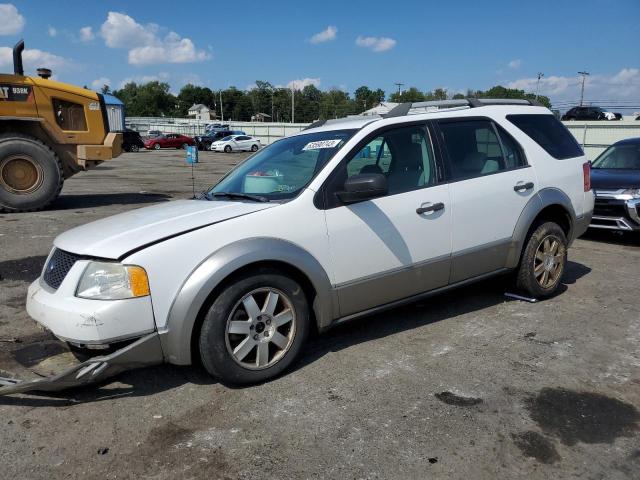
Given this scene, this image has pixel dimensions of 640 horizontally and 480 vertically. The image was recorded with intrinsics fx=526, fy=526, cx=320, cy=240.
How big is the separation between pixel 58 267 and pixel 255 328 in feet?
4.28

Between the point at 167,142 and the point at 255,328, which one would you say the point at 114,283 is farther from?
the point at 167,142

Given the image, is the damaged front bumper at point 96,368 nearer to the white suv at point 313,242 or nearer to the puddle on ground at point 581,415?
the white suv at point 313,242

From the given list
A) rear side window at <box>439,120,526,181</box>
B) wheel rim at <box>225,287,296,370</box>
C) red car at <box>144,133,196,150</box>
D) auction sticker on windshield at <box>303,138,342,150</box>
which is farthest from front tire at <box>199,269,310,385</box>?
red car at <box>144,133,196,150</box>

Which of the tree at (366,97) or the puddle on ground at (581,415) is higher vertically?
the tree at (366,97)

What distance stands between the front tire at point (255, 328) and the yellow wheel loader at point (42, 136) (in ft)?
29.4

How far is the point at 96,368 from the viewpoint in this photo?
2998 millimetres

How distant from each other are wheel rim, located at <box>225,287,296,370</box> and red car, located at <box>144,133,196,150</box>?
141 ft

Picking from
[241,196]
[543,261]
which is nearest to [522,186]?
[543,261]

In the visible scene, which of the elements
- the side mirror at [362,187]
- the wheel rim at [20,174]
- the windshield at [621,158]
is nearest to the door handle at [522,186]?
→ the side mirror at [362,187]

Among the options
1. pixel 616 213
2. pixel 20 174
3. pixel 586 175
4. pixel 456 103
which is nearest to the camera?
pixel 456 103

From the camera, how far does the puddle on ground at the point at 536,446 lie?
2.67m

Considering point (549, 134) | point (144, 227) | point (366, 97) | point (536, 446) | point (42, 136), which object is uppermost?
point (366, 97)

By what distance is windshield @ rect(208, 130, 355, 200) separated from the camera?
379cm

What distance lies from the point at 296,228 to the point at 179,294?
2.86 ft
